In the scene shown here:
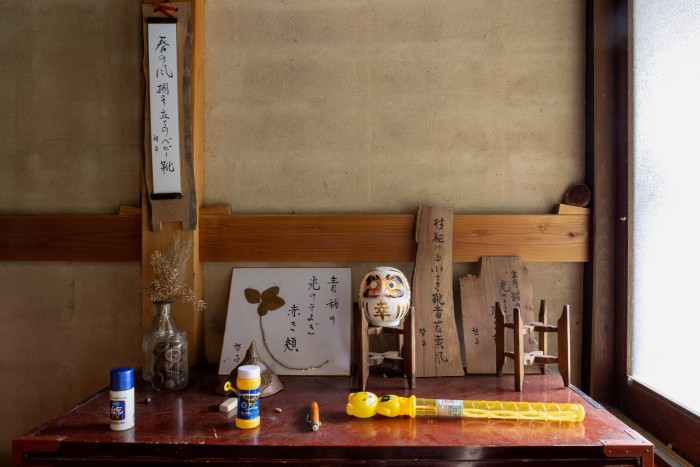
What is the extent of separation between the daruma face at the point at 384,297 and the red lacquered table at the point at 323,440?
38 centimetres

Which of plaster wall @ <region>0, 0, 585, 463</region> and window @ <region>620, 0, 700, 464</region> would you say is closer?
window @ <region>620, 0, 700, 464</region>

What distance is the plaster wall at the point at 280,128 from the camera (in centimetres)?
222

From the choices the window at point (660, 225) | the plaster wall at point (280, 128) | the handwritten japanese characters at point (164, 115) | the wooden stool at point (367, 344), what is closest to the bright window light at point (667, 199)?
the window at point (660, 225)

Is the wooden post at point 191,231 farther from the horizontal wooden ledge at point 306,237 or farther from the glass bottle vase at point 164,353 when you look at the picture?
the glass bottle vase at point 164,353

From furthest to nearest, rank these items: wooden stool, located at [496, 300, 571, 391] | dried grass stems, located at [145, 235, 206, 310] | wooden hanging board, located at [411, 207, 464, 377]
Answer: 1. wooden hanging board, located at [411, 207, 464, 377]
2. dried grass stems, located at [145, 235, 206, 310]
3. wooden stool, located at [496, 300, 571, 391]

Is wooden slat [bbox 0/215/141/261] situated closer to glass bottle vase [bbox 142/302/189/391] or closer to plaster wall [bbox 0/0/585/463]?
plaster wall [bbox 0/0/585/463]

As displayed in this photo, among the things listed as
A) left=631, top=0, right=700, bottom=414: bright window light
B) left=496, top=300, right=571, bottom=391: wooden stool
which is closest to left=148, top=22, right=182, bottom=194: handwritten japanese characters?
left=496, top=300, right=571, bottom=391: wooden stool

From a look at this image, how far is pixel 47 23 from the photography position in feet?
7.49

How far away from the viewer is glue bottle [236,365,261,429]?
152 centimetres

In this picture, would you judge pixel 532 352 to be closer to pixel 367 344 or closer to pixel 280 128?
pixel 367 344

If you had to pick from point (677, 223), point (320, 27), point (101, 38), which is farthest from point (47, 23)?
point (677, 223)

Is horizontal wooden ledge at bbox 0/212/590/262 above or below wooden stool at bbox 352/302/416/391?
above

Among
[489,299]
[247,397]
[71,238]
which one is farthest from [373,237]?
[71,238]

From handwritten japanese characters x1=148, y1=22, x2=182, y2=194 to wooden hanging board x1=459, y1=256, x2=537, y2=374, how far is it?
4.52 ft
